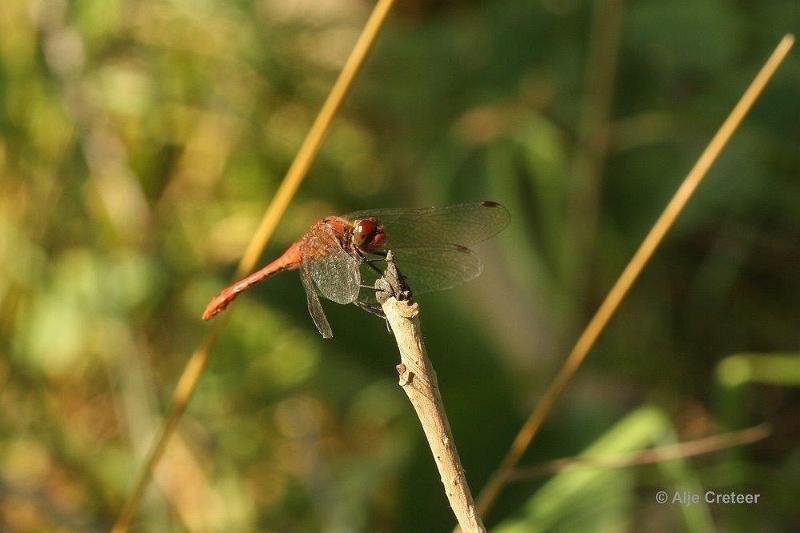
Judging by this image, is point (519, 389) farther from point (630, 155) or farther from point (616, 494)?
point (630, 155)

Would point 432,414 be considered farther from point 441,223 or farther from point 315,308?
point 441,223

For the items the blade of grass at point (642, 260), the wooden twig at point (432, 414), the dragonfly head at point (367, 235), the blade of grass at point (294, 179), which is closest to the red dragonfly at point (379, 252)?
the dragonfly head at point (367, 235)

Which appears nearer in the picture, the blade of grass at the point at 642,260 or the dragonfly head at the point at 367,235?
the blade of grass at the point at 642,260

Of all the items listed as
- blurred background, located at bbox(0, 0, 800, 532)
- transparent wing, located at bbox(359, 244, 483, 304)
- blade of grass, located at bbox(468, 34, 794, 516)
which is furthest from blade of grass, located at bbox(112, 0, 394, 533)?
blurred background, located at bbox(0, 0, 800, 532)

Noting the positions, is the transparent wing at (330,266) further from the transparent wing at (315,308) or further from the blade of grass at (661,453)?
the blade of grass at (661,453)

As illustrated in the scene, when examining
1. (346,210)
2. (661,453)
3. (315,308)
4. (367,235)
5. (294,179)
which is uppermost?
(294,179)

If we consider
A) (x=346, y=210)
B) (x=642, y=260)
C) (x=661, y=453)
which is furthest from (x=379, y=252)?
(x=346, y=210)

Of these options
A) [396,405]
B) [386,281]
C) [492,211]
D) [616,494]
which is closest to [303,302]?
[396,405]
